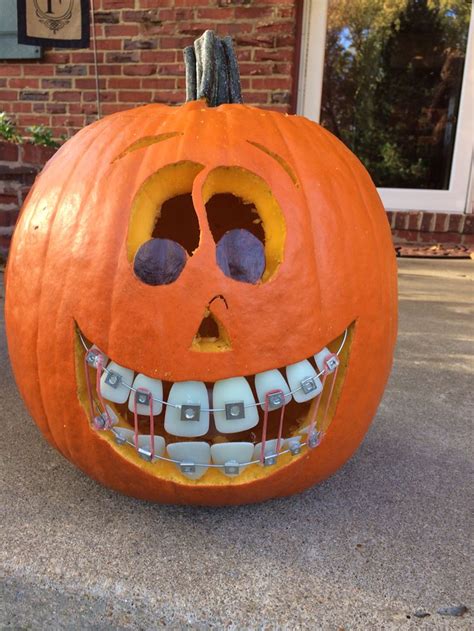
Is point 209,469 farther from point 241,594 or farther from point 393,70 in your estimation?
point 393,70

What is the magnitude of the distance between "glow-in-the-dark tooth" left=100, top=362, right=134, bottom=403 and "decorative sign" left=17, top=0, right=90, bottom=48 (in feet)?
10.5

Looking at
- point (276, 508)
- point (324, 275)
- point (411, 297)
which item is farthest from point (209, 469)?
point (411, 297)

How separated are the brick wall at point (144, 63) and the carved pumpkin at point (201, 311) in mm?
3197

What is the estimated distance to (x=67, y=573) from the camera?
38.9 inches

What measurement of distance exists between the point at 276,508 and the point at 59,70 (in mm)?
4311

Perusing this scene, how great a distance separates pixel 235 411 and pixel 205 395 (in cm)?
6

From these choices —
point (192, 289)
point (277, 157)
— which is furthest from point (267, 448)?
point (277, 157)

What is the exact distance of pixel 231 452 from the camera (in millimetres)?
1090

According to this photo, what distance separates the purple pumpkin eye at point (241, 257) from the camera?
1.09 m

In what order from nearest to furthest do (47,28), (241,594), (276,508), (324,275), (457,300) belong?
1. (241,594)
2. (324,275)
3. (276,508)
4. (457,300)
5. (47,28)

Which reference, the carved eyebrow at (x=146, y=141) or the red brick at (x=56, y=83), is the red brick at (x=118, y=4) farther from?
the carved eyebrow at (x=146, y=141)

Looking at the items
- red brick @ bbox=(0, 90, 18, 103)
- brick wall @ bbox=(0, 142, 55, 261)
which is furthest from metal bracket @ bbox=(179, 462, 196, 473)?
red brick @ bbox=(0, 90, 18, 103)

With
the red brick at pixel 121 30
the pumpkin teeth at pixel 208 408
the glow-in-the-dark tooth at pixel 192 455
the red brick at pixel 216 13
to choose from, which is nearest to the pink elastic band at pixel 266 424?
the pumpkin teeth at pixel 208 408

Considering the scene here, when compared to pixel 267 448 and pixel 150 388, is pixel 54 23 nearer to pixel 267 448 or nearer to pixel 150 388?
pixel 150 388
